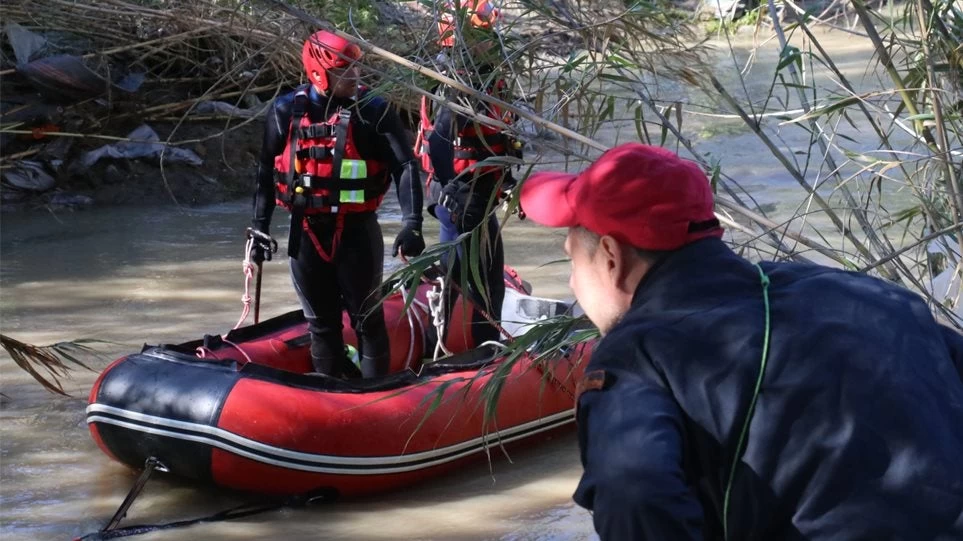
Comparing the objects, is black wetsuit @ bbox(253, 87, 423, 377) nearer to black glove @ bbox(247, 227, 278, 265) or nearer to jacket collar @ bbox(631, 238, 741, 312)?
black glove @ bbox(247, 227, 278, 265)

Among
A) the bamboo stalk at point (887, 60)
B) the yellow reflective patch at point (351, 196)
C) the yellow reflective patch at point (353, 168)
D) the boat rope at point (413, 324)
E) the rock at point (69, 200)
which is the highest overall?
the bamboo stalk at point (887, 60)

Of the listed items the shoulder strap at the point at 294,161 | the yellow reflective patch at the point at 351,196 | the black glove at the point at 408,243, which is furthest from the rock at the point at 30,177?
the black glove at the point at 408,243

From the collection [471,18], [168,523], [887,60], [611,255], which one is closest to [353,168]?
[168,523]

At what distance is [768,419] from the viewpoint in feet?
3.95

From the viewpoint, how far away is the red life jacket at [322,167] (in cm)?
437

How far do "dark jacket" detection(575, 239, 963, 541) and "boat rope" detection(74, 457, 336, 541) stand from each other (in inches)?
115

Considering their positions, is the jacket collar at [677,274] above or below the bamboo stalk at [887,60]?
below

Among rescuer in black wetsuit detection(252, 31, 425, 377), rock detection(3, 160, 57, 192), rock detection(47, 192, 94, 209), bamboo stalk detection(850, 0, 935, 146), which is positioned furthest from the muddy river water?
bamboo stalk detection(850, 0, 935, 146)

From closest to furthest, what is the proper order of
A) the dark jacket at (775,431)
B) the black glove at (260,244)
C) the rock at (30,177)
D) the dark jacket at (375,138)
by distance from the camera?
the dark jacket at (775,431), the dark jacket at (375,138), the black glove at (260,244), the rock at (30,177)

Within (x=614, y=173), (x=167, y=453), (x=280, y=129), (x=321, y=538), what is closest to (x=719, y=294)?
(x=614, y=173)

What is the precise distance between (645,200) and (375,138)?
10.4 ft

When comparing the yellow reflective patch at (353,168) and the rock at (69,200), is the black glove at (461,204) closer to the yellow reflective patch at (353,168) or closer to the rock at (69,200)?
the yellow reflective patch at (353,168)

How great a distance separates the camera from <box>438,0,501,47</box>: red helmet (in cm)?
294

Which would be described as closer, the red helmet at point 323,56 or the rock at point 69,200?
the red helmet at point 323,56
